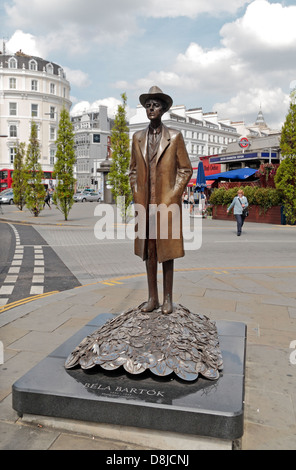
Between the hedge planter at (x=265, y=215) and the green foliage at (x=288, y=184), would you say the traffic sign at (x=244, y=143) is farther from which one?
the green foliage at (x=288, y=184)

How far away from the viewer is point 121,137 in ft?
72.6

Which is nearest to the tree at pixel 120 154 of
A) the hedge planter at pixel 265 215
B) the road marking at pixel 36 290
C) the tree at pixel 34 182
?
the tree at pixel 34 182

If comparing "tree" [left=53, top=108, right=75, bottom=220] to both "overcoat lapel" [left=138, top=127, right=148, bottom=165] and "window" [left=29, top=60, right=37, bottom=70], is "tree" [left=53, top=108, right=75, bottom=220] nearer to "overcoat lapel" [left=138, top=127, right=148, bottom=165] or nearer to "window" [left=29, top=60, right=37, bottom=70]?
"overcoat lapel" [left=138, top=127, right=148, bottom=165]

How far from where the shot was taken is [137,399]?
3.11 m

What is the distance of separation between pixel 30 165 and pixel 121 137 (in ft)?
26.8

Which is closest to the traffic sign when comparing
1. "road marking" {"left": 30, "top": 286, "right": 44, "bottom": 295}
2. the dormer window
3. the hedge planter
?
the hedge planter

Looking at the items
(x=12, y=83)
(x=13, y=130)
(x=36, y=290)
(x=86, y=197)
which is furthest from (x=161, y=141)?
(x=12, y=83)

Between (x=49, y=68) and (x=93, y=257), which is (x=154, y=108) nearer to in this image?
(x=93, y=257)

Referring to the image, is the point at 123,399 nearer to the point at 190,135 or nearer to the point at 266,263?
the point at 266,263

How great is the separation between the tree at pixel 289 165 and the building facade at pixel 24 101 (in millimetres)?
54894

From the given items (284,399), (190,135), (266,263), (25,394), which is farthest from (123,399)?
(190,135)

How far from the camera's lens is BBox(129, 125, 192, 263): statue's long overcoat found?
3.97 m

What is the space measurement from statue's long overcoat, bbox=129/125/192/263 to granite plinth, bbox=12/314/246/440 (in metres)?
1.17
